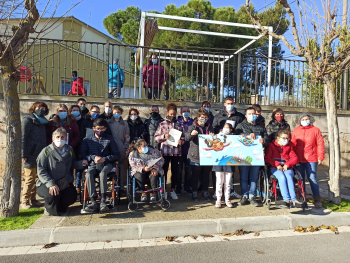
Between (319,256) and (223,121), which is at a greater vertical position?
(223,121)

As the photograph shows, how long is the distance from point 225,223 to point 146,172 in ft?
5.67

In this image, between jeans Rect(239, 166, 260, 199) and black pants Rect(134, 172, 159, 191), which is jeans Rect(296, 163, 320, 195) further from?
black pants Rect(134, 172, 159, 191)

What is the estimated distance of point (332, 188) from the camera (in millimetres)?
5492

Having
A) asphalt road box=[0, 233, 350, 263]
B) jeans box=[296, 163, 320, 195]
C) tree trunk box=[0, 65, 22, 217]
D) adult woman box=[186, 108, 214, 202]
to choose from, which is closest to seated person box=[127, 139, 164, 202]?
adult woman box=[186, 108, 214, 202]

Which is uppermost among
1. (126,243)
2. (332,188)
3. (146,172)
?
(146,172)

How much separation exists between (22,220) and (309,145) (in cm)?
543

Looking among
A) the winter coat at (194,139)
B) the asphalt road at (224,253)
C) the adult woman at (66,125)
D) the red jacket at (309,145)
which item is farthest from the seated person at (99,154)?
the red jacket at (309,145)

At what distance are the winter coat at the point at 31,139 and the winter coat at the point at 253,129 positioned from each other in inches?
157

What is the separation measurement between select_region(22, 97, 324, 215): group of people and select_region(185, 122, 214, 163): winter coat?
20 millimetres

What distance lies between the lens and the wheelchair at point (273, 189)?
15.5 ft

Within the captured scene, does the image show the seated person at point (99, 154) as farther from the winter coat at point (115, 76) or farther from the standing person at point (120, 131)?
the winter coat at point (115, 76)

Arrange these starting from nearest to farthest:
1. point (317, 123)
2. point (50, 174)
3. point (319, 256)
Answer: point (319, 256) < point (50, 174) < point (317, 123)

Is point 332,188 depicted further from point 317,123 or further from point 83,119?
point 83,119

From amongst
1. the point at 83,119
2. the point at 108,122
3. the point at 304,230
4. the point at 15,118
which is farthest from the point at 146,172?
the point at 304,230
